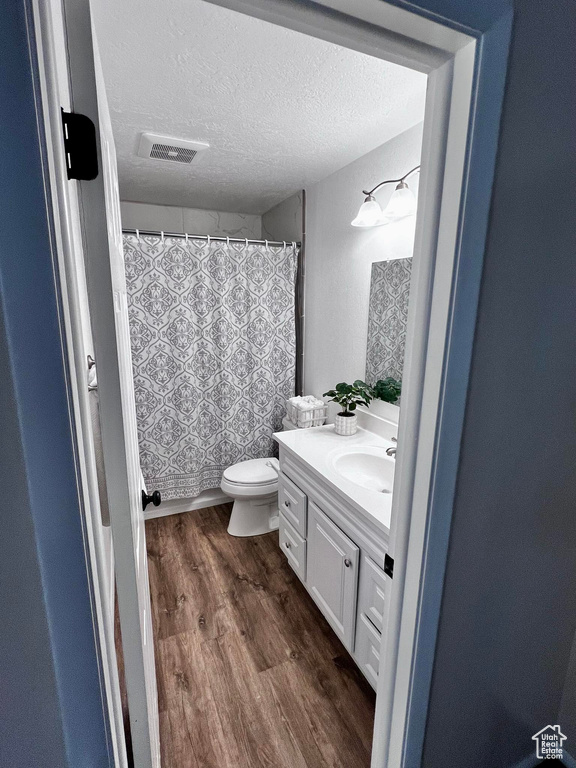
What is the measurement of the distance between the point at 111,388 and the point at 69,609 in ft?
1.09

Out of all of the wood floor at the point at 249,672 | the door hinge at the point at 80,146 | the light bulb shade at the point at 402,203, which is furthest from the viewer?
the light bulb shade at the point at 402,203

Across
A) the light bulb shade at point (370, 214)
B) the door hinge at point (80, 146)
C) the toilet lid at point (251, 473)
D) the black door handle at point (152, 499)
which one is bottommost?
the toilet lid at point (251, 473)

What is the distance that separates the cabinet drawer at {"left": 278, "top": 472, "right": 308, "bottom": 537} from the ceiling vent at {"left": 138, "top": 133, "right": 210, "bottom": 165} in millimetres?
1739

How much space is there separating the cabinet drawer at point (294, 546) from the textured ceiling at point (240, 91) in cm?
193

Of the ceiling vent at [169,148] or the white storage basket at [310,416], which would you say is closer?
the ceiling vent at [169,148]

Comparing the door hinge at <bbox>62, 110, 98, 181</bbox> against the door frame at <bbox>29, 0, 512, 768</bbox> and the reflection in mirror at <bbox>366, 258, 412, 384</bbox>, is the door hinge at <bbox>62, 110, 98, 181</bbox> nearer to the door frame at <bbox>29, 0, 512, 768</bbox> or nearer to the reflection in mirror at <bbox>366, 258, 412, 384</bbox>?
the door frame at <bbox>29, 0, 512, 768</bbox>

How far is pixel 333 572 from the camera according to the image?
1599mm

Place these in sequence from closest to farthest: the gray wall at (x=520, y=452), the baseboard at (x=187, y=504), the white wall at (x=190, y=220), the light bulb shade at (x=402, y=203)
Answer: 1. the gray wall at (x=520, y=452)
2. the light bulb shade at (x=402, y=203)
3. the baseboard at (x=187, y=504)
4. the white wall at (x=190, y=220)

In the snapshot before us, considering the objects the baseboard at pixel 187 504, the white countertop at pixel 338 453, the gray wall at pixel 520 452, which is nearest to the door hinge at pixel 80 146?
the gray wall at pixel 520 452

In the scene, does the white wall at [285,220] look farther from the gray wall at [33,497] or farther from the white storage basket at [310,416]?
the gray wall at [33,497]

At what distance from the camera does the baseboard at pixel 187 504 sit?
271 cm

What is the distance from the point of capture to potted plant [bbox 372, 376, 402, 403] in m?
1.94

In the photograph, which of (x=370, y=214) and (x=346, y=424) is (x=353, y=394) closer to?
(x=346, y=424)

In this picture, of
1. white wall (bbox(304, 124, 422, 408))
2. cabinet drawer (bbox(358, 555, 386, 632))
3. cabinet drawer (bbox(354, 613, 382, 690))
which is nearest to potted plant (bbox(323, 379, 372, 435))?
white wall (bbox(304, 124, 422, 408))
